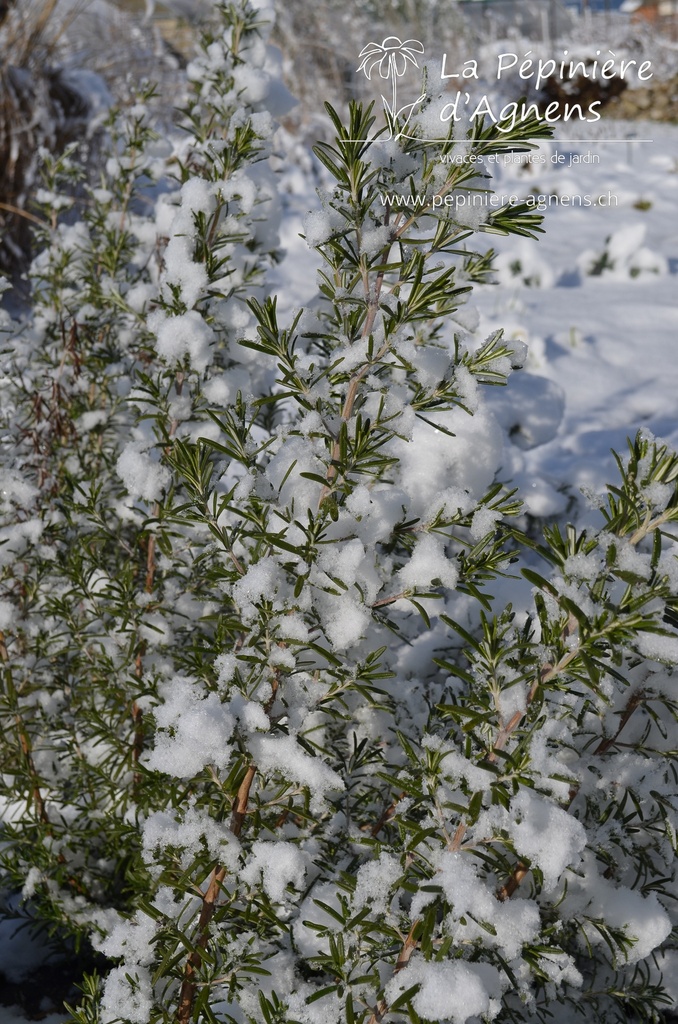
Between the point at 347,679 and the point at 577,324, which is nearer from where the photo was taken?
the point at 347,679

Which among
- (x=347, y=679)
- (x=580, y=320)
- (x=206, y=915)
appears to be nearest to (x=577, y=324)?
(x=580, y=320)

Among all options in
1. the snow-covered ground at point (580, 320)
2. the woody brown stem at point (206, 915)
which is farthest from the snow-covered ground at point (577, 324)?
the woody brown stem at point (206, 915)

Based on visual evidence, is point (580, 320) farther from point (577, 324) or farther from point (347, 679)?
point (347, 679)

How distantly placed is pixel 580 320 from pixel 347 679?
380 centimetres

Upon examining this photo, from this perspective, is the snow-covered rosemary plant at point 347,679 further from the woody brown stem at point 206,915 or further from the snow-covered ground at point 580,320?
the snow-covered ground at point 580,320

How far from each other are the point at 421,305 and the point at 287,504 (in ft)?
1.00

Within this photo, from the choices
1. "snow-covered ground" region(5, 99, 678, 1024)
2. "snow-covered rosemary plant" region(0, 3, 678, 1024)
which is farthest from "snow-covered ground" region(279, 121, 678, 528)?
"snow-covered rosemary plant" region(0, 3, 678, 1024)

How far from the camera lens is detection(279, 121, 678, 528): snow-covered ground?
8.36 ft

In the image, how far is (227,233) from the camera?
1401 millimetres

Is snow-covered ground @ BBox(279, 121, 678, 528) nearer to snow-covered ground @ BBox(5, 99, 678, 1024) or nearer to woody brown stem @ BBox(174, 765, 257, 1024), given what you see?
snow-covered ground @ BBox(5, 99, 678, 1024)

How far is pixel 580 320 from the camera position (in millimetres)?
4328

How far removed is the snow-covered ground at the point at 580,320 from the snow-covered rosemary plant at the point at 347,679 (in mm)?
970

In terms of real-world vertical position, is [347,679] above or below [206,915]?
above

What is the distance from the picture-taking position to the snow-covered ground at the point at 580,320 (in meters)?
2.55
